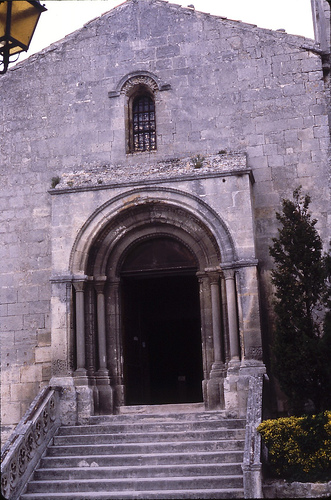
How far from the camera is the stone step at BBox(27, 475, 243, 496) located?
32.9 feet

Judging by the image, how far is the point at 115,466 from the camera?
10.9 meters

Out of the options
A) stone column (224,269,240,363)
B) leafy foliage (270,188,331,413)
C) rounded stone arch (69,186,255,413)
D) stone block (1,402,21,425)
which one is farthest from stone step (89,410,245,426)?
stone block (1,402,21,425)

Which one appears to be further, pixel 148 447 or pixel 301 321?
pixel 148 447

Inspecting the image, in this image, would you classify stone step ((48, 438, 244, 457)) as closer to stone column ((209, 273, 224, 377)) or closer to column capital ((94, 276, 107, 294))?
stone column ((209, 273, 224, 377))

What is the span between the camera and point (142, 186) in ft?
43.8

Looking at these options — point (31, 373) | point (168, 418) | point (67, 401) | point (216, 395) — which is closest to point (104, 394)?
point (67, 401)

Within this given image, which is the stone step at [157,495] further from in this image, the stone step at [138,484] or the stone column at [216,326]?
the stone column at [216,326]

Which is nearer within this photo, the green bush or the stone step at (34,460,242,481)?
the green bush

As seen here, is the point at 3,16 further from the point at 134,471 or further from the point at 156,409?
the point at 156,409

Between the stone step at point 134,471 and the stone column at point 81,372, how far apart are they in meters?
1.59

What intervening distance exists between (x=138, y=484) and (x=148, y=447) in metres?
0.95

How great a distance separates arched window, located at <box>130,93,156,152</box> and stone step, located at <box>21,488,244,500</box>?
7.32m

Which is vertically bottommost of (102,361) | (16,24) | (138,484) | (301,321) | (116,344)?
(138,484)

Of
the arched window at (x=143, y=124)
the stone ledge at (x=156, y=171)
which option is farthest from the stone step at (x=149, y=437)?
the arched window at (x=143, y=124)
